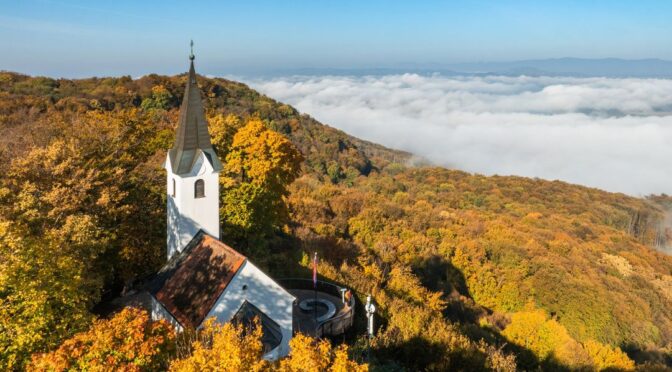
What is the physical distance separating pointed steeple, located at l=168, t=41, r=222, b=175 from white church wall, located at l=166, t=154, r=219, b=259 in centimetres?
30

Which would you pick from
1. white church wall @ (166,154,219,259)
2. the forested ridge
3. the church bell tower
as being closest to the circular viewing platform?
the forested ridge

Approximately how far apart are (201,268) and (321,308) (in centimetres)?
709

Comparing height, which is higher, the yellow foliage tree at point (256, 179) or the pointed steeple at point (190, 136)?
the pointed steeple at point (190, 136)

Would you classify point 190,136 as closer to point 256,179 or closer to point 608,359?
point 256,179

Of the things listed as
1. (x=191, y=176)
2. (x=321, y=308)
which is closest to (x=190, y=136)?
(x=191, y=176)

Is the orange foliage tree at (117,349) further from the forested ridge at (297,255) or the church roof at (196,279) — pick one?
the church roof at (196,279)

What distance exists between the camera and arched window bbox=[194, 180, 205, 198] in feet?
73.3

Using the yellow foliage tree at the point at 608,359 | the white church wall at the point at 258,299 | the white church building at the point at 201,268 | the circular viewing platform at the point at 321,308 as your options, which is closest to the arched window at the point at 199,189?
the white church building at the point at 201,268

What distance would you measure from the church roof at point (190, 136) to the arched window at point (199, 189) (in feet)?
2.73

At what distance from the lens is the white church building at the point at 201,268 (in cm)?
1891

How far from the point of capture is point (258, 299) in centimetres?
1948

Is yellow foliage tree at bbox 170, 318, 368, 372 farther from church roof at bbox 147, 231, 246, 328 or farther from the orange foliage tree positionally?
church roof at bbox 147, 231, 246, 328

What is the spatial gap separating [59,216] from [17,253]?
5.41 m

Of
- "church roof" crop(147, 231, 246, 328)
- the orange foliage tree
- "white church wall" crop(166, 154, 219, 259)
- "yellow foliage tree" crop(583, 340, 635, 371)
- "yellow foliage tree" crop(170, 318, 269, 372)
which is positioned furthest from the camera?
"yellow foliage tree" crop(583, 340, 635, 371)
